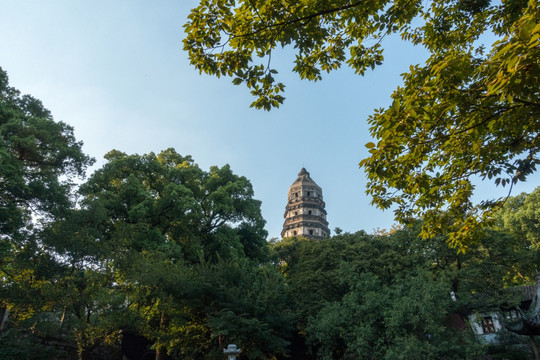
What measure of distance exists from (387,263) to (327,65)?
41.3 ft

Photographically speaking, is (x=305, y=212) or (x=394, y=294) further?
(x=305, y=212)

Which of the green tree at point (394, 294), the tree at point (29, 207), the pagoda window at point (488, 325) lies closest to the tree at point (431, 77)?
the green tree at point (394, 294)

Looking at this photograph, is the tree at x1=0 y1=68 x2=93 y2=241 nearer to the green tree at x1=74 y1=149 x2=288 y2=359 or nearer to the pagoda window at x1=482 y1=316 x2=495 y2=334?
the green tree at x1=74 y1=149 x2=288 y2=359

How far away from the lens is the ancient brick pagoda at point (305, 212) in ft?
118

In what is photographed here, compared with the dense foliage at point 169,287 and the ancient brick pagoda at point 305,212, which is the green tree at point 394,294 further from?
the ancient brick pagoda at point 305,212

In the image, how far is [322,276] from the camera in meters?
15.4

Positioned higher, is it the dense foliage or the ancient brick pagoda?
the ancient brick pagoda

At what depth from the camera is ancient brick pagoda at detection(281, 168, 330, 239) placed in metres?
36.1

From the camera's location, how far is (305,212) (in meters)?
37.1

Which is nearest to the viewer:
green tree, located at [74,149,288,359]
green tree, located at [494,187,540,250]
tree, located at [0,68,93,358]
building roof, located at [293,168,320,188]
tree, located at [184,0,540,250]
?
tree, located at [184,0,540,250]

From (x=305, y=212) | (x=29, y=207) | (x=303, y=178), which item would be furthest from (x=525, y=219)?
(x=29, y=207)

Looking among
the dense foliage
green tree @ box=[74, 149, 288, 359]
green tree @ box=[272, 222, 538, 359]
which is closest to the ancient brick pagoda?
green tree @ box=[272, 222, 538, 359]

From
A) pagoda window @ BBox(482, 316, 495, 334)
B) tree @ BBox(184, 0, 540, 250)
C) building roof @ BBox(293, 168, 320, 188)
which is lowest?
pagoda window @ BBox(482, 316, 495, 334)

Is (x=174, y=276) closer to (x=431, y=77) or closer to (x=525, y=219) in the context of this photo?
(x=431, y=77)
